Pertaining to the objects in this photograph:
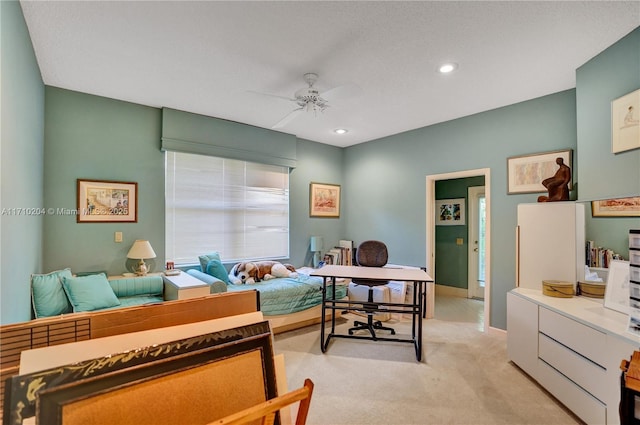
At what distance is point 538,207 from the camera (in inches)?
116

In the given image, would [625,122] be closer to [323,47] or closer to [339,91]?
[339,91]

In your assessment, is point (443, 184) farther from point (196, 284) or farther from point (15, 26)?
point (15, 26)

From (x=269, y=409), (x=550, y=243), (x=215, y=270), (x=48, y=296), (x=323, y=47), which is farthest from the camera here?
(x=215, y=270)

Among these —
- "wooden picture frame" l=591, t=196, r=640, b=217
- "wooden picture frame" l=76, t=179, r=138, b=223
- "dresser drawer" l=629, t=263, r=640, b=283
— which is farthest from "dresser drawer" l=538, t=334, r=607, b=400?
"wooden picture frame" l=76, t=179, r=138, b=223

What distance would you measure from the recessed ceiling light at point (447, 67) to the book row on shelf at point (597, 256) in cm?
215

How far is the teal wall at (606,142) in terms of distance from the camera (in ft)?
7.38

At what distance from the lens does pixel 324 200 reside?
5629mm

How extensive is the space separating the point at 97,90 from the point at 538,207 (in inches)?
194

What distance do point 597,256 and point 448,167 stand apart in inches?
79.3

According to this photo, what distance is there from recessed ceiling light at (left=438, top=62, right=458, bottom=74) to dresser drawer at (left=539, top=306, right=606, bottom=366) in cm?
229

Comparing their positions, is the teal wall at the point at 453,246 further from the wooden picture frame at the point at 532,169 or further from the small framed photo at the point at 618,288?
the small framed photo at the point at 618,288

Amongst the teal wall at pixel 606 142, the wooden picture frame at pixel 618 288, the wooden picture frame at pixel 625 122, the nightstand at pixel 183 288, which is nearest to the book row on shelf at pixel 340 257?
the nightstand at pixel 183 288

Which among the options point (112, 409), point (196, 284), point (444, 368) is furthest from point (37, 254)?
point (444, 368)

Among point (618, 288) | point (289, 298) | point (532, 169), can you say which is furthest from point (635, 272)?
point (289, 298)
